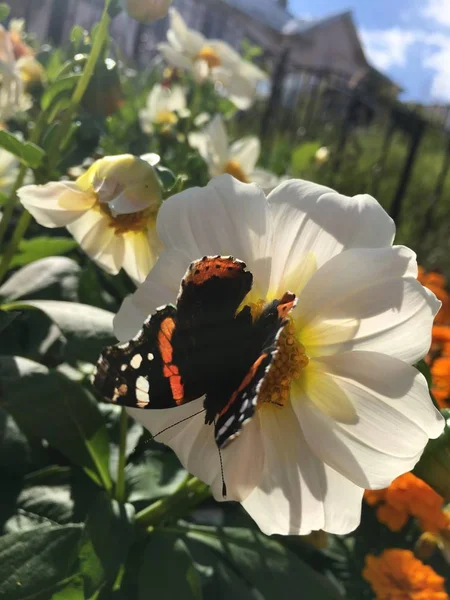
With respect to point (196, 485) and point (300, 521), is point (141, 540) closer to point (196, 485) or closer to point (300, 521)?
point (196, 485)

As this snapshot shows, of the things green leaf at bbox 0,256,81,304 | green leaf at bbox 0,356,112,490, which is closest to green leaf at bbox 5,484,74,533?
green leaf at bbox 0,356,112,490

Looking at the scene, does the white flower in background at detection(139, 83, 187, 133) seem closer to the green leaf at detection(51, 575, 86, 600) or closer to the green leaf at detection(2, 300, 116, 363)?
the green leaf at detection(2, 300, 116, 363)

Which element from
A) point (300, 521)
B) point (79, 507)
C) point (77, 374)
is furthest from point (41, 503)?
point (300, 521)

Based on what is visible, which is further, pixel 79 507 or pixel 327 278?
pixel 79 507

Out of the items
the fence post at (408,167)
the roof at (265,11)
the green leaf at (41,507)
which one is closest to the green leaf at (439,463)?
the green leaf at (41,507)

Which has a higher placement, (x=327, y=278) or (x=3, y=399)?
(x=327, y=278)

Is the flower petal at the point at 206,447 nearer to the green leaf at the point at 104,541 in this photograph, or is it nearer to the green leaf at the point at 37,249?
the green leaf at the point at 104,541

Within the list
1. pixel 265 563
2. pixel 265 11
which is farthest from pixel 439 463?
pixel 265 11
